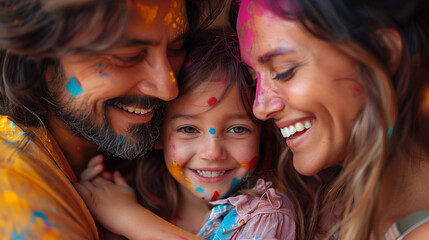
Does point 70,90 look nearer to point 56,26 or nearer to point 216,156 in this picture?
point 56,26

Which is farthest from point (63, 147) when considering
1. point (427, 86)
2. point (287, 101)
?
point (427, 86)

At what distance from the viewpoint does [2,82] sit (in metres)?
1.54

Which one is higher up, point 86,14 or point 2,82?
point 86,14

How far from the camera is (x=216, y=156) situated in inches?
68.1

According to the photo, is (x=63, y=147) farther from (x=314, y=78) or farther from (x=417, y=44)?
(x=417, y=44)

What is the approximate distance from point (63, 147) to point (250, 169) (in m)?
0.81

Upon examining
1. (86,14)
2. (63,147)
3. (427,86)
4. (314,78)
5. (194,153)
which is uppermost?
(86,14)

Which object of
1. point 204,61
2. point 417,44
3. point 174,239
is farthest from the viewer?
point 204,61

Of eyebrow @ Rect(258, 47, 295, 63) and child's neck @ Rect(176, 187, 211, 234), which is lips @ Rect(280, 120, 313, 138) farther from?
child's neck @ Rect(176, 187, 211, 234)

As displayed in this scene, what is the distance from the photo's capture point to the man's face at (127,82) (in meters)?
1.45

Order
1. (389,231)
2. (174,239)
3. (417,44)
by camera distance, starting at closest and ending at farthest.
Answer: (417,44) < (389,231) < (174,239)

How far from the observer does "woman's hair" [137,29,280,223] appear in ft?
5.75

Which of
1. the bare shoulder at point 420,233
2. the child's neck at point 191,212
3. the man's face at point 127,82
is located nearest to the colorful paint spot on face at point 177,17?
the man's face at point 127,82

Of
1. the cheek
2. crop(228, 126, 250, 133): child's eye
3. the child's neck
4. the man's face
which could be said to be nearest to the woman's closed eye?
the man's face
